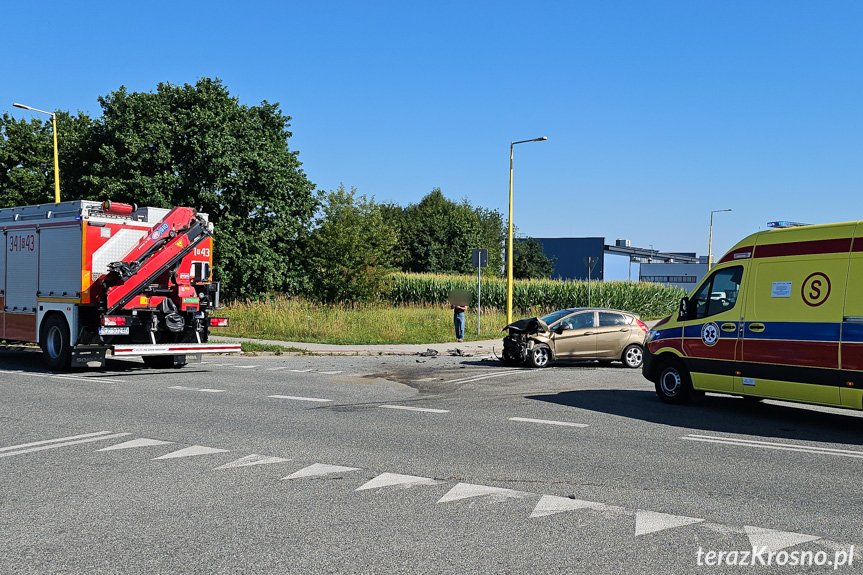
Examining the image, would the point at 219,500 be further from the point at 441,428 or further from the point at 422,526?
the point at 441,428

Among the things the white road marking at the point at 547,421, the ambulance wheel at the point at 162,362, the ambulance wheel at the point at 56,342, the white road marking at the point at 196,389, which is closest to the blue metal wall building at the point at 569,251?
the ambulance wheel at the point at 162,362

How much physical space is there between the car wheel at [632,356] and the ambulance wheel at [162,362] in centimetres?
1005

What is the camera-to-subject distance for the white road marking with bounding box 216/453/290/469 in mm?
7164

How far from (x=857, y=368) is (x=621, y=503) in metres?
4.66

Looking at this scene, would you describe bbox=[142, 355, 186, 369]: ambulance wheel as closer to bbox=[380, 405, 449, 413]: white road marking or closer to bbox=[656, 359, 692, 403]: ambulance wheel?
bbox=[380, 405, 449, 413]: white road marking

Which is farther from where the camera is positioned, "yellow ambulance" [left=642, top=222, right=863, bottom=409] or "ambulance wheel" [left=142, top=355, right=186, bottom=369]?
"ambulance wheel" [left=142, top=355, right=186, bottom=369]

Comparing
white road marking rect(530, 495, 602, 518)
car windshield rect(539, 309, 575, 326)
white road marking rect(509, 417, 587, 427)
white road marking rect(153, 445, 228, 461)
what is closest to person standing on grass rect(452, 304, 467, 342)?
car windshield rect(539, 309, 575, 326)

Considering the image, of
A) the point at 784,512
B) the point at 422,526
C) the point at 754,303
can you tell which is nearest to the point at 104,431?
the point at 422,526

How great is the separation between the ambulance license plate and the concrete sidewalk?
6.55 m

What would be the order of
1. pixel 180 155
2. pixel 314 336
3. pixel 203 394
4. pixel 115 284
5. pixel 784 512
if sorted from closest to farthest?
pixel 784 512
pixel 203 394
pixel 115 284
pixel 314 336
pixel 180 155

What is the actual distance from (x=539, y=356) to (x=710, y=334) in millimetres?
6911

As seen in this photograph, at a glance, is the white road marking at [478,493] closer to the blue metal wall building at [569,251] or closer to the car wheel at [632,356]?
the car wheel at [632,356]

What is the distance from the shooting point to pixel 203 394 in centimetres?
1225

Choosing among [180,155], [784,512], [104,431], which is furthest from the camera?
[180,155]
